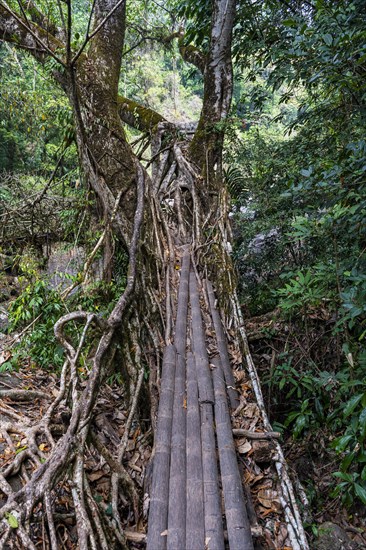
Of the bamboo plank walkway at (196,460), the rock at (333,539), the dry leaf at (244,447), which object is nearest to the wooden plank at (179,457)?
the bamboo plank walkway at (196,460)

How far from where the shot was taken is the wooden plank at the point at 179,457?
55.9 inches

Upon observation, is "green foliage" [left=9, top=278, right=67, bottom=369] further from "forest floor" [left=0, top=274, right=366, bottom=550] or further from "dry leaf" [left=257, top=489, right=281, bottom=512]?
"dry leaf" [left=257, top=489, right=281, bottom=512]

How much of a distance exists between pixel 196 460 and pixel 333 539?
49.5 inches

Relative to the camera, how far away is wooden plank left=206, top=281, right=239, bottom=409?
2.34m

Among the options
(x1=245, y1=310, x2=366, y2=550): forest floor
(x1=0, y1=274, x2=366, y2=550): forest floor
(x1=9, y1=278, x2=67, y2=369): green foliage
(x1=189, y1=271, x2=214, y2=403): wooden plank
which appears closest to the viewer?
(x1=0, y1=274, x2=366, y2=550): forest floor

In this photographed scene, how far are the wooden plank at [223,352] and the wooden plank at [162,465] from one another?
377 millimetres

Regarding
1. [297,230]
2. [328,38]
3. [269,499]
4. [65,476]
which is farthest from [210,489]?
[297,230]

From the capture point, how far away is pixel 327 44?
192 centimetres

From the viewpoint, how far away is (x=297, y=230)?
4.02m

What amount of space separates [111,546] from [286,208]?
3.60 m

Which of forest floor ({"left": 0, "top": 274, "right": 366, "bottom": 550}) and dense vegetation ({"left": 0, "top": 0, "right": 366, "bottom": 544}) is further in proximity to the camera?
dense vegetation ({"left": 0, "top": 0, "right": 366, "bottom": 544})

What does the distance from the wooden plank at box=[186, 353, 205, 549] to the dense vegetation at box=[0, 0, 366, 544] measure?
736mm

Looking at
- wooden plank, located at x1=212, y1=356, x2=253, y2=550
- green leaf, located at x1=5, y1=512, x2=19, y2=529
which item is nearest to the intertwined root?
green leaf, located at x1=5, y1=512, x2=19, y2=529

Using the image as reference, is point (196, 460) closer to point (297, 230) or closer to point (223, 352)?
point (223, 352)
